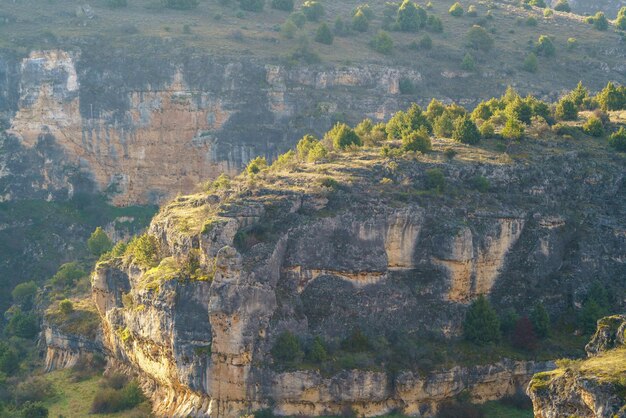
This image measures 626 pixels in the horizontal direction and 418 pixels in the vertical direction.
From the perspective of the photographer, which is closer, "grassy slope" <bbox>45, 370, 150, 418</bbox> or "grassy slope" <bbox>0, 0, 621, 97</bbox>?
"grassy slope" <bbox>45, 370, 150, 418</bbox>

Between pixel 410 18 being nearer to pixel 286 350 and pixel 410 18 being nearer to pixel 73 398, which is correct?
pixel 73 398

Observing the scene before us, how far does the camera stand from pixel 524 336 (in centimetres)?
5419

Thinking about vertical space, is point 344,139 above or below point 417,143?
below

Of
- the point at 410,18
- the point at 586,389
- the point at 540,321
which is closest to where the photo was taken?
the point at 586,389

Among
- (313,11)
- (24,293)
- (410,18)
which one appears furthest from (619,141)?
(313,11)

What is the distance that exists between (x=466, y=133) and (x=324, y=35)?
38508 millimetres

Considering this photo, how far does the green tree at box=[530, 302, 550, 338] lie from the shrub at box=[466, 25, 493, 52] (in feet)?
165

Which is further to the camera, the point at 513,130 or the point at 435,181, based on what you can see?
the point at 513,130

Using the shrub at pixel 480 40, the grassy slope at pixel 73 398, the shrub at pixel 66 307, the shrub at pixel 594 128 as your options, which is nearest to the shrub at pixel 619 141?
the shrub at pixel 594 128

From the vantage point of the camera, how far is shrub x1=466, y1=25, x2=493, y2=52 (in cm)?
10219

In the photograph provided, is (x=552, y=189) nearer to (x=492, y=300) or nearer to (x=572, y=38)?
(x=492, y=300)

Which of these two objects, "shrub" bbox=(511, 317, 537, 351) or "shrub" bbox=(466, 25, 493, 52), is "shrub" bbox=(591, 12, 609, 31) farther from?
"shrub" bbox=(511, 317, 537, 351)

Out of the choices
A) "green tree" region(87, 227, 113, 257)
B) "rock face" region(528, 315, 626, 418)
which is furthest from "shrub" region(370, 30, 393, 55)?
"rock face" region(528, 315, 626, 418)

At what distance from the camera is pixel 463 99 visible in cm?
9400
